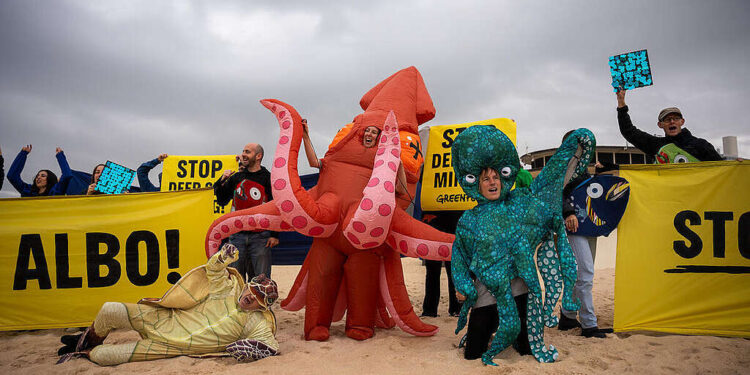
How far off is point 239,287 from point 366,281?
1053 millimetres

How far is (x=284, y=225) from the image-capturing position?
3.73 meters

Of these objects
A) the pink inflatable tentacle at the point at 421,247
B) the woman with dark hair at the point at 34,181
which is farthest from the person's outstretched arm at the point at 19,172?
the pink inflatable tentacle at the point at 421,247

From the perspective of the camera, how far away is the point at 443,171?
5270 mm

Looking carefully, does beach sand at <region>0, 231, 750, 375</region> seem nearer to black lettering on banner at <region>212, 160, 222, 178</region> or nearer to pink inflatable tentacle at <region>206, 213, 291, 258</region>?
pink inflatable tentacle at <region>206, 213, 291, 258</region>

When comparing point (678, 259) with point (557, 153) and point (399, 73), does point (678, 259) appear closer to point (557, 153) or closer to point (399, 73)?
point (557, 153)

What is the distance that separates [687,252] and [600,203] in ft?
2.65

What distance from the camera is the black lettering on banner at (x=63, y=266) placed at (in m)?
4.24

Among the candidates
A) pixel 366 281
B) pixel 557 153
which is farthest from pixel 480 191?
pixel 366 281

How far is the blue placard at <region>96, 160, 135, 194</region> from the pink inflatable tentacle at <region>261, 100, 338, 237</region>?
256cm

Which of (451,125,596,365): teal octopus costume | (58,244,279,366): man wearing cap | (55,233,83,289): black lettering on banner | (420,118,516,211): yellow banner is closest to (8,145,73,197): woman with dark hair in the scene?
(55,233,83,289): black lettering on banner

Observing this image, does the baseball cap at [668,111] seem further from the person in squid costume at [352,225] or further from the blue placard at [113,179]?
the blue placard at [113,179]

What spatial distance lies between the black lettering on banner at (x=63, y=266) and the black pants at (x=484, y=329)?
3.90 meters

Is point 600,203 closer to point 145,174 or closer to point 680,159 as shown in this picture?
point 680,159

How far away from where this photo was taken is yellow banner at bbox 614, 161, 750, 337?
3.52 metres
